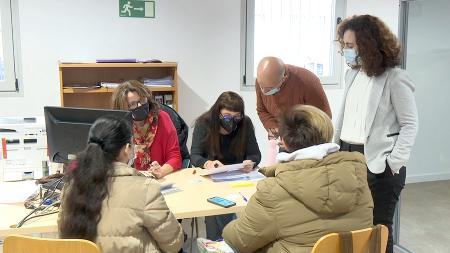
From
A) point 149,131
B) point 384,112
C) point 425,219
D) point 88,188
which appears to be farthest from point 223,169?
point 425,219

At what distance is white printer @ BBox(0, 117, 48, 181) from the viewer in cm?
230

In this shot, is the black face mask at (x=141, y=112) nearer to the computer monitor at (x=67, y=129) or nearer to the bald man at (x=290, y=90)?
the computer monitor at (x=67, y=129)

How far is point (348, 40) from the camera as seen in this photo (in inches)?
95.5

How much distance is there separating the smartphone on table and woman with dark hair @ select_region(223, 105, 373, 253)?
0.39 metres

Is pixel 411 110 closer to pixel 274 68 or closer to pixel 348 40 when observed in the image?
pixel 348 40

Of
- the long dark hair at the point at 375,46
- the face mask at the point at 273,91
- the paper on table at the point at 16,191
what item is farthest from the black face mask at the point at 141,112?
the long dark hair at the point at 375,46

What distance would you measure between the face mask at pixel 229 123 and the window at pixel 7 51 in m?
2.07

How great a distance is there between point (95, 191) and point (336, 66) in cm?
375

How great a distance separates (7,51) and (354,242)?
338 cm

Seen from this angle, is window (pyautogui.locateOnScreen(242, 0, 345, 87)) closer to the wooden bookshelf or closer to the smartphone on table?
the wooden bookshelf

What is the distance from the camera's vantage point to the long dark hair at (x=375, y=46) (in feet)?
7.62

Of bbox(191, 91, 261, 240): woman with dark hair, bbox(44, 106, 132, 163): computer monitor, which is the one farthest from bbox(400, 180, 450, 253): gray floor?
bbox(44, 106, 132, 163): computer monitor

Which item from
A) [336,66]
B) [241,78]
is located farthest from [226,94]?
[336,66]

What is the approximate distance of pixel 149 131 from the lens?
2775 millimetres
